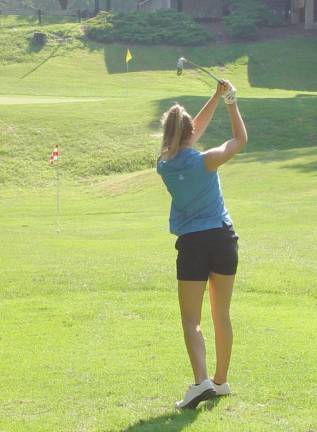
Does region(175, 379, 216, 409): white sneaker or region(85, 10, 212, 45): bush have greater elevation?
region(175, 379, 216, 409): white sneaker

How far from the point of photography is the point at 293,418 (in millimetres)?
5941

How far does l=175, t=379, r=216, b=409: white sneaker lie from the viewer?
6121 millimetres

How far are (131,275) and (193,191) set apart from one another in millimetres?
5856

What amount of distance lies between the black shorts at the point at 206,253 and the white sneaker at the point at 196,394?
708 mm

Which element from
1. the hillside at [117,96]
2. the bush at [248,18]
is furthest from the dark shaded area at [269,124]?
the bush at [248,18]

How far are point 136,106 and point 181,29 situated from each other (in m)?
24.6

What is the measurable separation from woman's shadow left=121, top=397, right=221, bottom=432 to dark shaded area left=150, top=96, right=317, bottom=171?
24490 mm

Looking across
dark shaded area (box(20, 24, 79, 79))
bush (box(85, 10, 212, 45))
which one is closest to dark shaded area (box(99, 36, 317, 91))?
bush (box(85, 10, 212, 45))

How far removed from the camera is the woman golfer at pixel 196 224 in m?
6.08

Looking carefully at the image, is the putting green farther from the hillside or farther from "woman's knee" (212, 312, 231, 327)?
Answer: "woman's knee" (212, 312, 231, 327)

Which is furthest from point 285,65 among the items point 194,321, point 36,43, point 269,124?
point 194,321

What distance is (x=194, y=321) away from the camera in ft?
20.6

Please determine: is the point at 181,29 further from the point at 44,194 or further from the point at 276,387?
the point at 276,387

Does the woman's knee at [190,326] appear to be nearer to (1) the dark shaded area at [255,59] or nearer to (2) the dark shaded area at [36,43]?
(1) the dark shaded area at [255,59]
